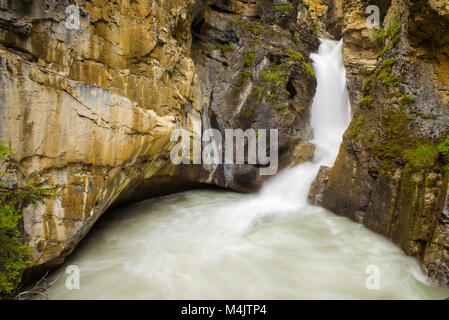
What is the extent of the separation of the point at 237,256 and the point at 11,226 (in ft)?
11.9

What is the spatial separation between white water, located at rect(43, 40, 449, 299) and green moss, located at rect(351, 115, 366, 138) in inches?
89.3

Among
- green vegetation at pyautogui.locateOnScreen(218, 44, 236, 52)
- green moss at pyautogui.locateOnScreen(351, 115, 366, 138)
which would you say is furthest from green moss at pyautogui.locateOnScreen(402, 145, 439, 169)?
green vegetation at pyautogui.locateOnScreen(218, 44, 236, 52)

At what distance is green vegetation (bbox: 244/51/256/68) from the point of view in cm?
956

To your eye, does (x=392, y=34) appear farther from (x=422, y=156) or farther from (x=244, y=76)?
(x=244, y=76)

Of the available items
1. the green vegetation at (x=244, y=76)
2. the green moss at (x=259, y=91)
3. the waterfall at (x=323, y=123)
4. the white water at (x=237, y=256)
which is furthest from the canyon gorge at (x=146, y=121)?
the green moss at (x=259, y=91)

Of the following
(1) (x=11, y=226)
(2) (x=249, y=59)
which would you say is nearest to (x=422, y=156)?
(1) (x=11, y=226)

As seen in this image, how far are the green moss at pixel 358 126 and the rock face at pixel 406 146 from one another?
30 millimetres

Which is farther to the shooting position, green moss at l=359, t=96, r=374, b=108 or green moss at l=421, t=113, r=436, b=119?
green moss at l=359, t=96, r=374, b=108

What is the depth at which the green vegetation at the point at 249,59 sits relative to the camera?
9564 millimetres

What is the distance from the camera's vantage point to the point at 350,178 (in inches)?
242

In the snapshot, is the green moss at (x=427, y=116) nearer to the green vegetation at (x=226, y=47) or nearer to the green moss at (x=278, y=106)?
the green moss at (x=278, y=106)

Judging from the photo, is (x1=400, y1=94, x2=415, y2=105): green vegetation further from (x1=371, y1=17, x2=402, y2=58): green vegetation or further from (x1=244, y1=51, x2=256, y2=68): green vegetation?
(x1=244, y1=51, x2=256, y2=68): green vegetation

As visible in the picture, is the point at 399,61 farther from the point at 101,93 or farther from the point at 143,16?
the point at 101,93
